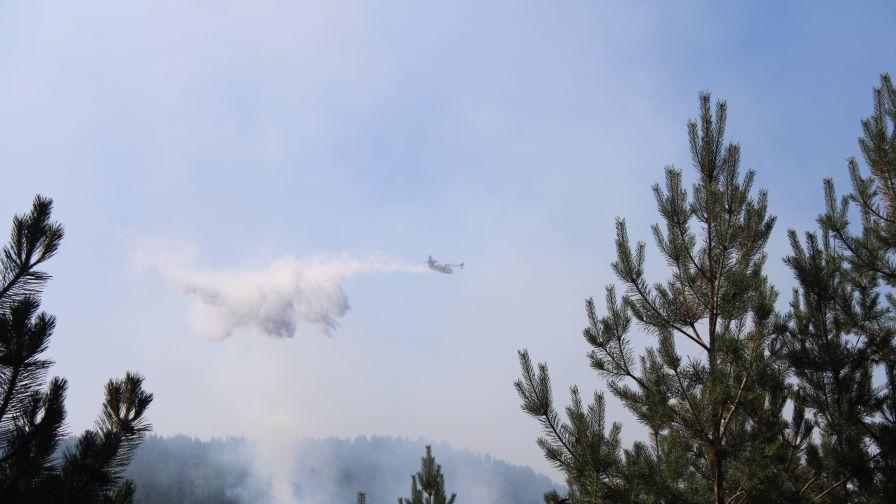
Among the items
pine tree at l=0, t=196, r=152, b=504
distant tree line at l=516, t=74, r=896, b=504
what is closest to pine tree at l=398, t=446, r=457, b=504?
distant tree line at l=516, t=74, r=896, b=504

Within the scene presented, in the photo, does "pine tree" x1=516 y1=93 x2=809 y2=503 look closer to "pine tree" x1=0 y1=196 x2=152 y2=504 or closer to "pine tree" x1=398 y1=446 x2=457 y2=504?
"pine tree" x1=0 y1=196 x2=152 y2=504

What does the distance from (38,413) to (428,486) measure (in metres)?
11.1

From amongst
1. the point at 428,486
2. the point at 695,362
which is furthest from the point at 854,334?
the point at 428,486

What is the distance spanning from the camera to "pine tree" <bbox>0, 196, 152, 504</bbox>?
4.59 metres

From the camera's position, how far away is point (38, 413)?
4750 millimetres

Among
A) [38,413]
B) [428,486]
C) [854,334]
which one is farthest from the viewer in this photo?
[428,486]

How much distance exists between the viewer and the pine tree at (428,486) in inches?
558

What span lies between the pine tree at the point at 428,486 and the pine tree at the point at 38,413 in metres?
10.1

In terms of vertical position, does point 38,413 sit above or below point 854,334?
below

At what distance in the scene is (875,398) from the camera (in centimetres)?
941

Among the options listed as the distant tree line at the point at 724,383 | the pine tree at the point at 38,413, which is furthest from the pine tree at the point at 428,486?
the pine tree at the point at 38,413

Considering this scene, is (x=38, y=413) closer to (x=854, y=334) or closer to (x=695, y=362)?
(x=695, y=362)

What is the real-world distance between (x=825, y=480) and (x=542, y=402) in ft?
20.3

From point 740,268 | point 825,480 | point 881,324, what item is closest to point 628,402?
point 740,268
